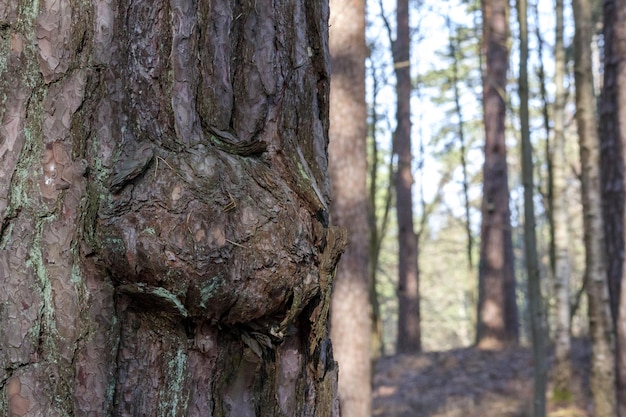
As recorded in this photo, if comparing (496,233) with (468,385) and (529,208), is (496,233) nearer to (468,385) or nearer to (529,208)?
(468,385)

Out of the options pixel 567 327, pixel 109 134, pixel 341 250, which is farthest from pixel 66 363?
pixel 567 327

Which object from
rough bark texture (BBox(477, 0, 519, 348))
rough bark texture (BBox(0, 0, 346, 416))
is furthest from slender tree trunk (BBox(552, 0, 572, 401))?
rough bark texture (BBox(0, 0, 346, 416))

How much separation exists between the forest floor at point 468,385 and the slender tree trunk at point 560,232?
27 cm

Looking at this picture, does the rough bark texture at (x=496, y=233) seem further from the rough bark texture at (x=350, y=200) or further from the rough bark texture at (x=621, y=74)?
the rough bark texture at (x=350, y=200)

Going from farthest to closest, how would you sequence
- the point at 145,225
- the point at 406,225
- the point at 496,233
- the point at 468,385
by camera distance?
the point at 406,225, the point at 496,233, the point at 468,385, the point at 145,225

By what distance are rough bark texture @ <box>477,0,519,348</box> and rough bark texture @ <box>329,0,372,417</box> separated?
759 centimetres

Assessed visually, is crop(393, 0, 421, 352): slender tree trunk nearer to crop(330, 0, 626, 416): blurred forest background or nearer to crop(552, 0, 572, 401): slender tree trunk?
crop(330, 0, 626, 416): blurred forest background

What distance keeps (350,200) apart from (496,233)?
8000 mm

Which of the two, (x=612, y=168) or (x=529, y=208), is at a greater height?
(x=612, y=168)

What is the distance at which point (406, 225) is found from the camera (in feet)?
44.9

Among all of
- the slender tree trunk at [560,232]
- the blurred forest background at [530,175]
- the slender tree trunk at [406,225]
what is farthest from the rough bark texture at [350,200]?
the slender tree trunk at [406,225]

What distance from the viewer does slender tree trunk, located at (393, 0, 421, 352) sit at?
43.9ft

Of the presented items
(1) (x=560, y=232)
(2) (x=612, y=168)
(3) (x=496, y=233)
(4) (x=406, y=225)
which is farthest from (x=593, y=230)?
(4) (x=406, y=225)

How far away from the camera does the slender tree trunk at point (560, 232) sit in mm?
7234
